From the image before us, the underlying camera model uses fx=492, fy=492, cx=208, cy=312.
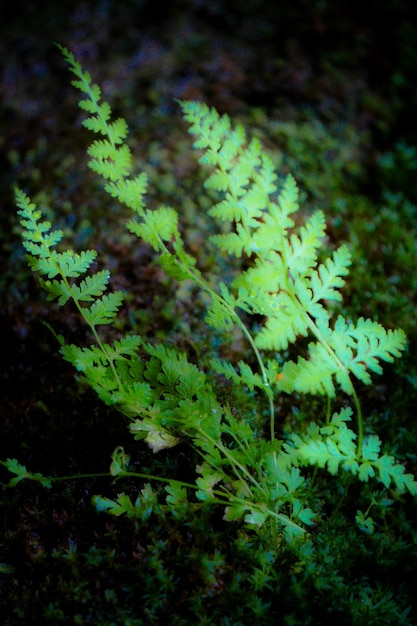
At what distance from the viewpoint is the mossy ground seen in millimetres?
2188

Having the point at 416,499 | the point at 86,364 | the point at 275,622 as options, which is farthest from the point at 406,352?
the point at 86,364

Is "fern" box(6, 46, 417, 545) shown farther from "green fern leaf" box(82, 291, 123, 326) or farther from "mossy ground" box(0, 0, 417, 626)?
"mossy ground" box(0, 0, 417, 626)

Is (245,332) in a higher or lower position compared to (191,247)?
higher

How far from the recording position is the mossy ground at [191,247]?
2.19m

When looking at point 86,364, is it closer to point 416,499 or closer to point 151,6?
point 416,499

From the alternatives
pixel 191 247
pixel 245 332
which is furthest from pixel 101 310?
pixel 191 247

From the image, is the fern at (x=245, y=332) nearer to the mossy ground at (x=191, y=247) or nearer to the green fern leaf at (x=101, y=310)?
the green fern leaf at (x=101, y=310)

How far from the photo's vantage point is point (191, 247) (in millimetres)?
3414

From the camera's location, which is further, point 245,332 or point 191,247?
point 191,247

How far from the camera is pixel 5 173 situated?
405 cm

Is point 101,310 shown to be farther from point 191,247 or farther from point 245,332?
point 191,247

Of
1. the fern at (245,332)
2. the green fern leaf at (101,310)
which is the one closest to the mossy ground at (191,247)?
the fern at (245,332)

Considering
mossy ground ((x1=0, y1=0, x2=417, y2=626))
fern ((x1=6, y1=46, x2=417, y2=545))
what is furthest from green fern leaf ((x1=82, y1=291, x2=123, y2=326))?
mossy ground ((x1=0, y1=0, x2=417, y2=626))

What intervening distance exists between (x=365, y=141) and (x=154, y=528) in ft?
11.4
